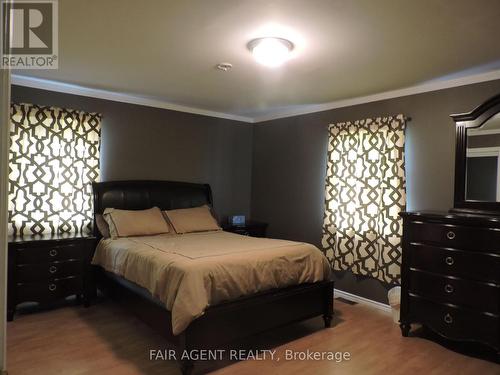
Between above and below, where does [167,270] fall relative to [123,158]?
below

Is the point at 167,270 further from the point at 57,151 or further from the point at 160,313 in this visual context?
the point at 57,151

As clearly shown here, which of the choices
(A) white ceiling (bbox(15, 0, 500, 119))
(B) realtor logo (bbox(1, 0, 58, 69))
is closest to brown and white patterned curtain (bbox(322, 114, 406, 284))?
(A) white ceiling (bbox(15, 0, 500, 119))

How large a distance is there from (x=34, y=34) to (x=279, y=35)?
5.66 ft

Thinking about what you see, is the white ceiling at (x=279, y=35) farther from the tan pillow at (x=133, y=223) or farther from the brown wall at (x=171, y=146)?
the tan pillow at (x=133, y=223)

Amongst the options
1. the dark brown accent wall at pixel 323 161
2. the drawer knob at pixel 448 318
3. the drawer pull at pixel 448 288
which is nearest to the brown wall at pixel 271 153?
the dark brown accent wall at pixel 323 161

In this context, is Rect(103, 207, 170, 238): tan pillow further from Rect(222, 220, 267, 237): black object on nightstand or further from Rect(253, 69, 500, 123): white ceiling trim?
Rect(253, 69, 500, 123): white ceiling trim

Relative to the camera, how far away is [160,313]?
8.51ft

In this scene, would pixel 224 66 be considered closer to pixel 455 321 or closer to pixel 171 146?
pixel 171 146

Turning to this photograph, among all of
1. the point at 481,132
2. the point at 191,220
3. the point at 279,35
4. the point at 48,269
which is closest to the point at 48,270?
the point at 48,269

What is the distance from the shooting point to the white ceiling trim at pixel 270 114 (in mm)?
3219

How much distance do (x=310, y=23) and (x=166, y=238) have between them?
247 centimetres

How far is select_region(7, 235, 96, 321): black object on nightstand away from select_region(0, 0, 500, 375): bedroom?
0.01m

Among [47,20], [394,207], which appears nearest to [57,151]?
[47,20]

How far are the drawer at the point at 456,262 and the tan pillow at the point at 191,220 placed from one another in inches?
89.9
